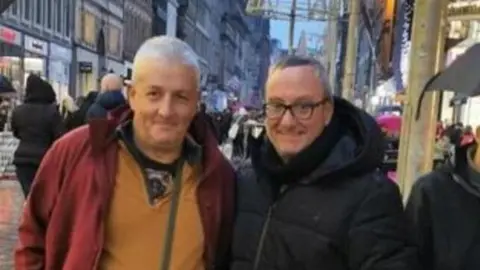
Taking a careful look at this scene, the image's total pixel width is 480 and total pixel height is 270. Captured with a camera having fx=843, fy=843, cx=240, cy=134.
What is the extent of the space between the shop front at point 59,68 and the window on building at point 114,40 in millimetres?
10616

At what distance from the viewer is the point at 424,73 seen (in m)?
6.17

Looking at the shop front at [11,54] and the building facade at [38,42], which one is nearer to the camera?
the shop front at [11,54]

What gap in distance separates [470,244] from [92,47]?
47.3 metres

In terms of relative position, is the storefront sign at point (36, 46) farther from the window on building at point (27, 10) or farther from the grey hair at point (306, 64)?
the grey hair at point (306, 64)

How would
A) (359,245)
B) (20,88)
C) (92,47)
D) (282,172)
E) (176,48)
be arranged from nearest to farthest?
(359,245), (282,172), (176,48), (20,88), (92,47)

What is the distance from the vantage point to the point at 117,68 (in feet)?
183

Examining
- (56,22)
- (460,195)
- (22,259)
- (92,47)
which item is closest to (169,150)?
(22,259)

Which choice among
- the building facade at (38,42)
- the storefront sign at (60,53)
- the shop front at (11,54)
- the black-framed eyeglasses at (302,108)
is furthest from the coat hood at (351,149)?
the storefront sign at (60,53)

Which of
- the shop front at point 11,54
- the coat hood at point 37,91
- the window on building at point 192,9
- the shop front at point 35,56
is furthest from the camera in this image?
the window on building at point 192,9

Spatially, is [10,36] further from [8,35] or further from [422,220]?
[422,220]

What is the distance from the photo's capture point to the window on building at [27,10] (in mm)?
36519

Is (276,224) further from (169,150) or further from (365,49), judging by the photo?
(365,49)

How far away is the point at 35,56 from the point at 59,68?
331cm

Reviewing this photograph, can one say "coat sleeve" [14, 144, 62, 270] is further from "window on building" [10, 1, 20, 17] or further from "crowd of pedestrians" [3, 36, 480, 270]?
"window on building" [10, 1, 20, 17]
